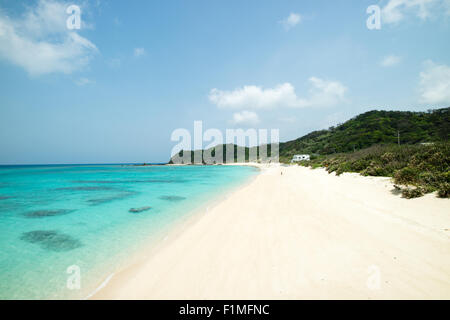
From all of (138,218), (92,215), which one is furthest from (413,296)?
(92,215)

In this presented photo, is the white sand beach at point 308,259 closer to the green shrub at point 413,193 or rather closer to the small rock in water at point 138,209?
the green shrub at point 413,193

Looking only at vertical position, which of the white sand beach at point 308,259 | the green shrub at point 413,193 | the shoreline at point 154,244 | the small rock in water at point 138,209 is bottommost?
the small rock in water at point 138,209

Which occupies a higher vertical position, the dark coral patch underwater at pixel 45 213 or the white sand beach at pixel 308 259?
the white sand beach at pixel 308 259

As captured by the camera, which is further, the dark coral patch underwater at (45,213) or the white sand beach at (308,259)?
the dark coral patch underwater at (45,213)

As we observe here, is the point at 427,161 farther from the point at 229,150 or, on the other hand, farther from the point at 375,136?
the point at 229,150

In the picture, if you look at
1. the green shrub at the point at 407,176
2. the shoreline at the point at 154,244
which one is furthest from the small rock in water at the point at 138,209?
the green shrub at the point at 407,176

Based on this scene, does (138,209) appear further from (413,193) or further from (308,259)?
(413,193)

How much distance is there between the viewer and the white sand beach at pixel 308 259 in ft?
10.4

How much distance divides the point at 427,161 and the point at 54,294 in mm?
16171

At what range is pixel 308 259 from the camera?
4.11 metres

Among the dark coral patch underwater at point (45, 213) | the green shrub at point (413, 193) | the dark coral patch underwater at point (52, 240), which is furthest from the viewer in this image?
the dark coral patch underwater at point (45, 213)

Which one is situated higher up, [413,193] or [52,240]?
[413,193]

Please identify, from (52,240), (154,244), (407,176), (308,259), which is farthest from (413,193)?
(52,240)

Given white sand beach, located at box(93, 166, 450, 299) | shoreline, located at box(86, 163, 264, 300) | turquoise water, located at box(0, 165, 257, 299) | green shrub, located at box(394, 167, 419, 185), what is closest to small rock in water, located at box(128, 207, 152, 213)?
turquoise water, located at box(0, 165, 257, 299)
